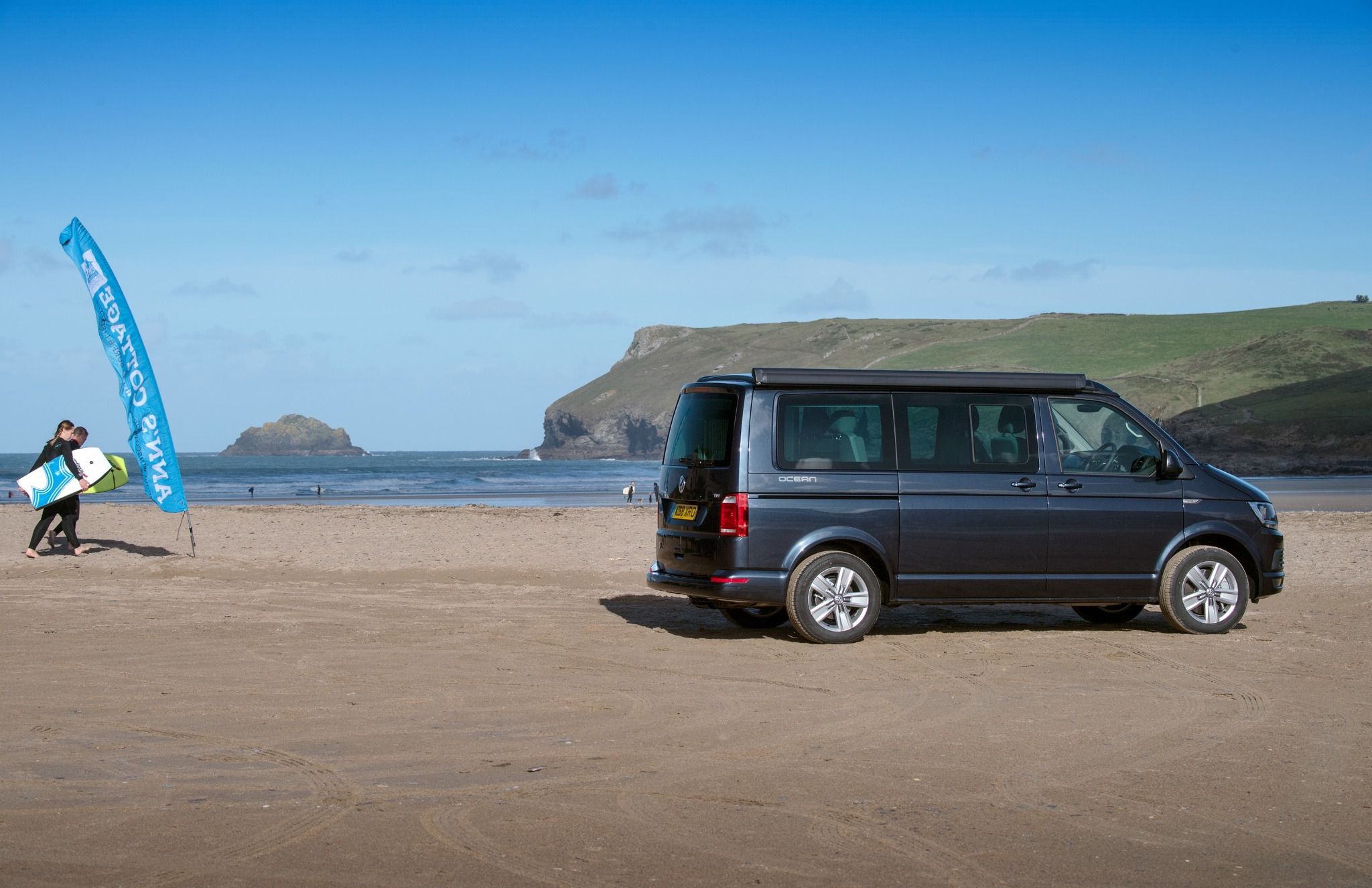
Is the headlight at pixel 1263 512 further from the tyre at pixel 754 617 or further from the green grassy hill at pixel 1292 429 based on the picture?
Result: the green grassy hill at pixel 1292 429

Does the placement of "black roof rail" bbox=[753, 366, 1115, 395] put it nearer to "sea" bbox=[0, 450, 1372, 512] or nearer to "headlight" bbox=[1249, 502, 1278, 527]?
"headlight" bbox=[1249, 502, 1278, 527]

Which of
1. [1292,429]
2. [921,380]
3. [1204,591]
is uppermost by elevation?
[1292,429]

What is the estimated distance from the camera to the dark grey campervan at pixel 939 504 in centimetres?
1020

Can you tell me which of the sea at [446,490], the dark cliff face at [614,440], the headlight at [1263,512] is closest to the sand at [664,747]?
the headlight at [1263,512]

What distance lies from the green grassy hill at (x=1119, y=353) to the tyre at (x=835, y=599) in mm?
76824

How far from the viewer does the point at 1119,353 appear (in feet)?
481

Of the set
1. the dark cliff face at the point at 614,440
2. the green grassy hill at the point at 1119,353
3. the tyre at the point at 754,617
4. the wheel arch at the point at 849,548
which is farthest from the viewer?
the dark cliff face at the point at 614,440

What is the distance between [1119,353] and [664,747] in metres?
149

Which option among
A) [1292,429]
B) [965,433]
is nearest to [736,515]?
[965,433]

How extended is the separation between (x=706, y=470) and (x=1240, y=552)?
15.6 feet

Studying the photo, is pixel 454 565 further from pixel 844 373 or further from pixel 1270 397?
pixel 1270 397

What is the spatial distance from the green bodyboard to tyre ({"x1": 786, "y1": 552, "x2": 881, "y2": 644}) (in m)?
11.2

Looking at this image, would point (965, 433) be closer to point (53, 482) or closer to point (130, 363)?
point (130, 363)

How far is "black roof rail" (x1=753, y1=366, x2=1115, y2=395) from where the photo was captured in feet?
33.7
